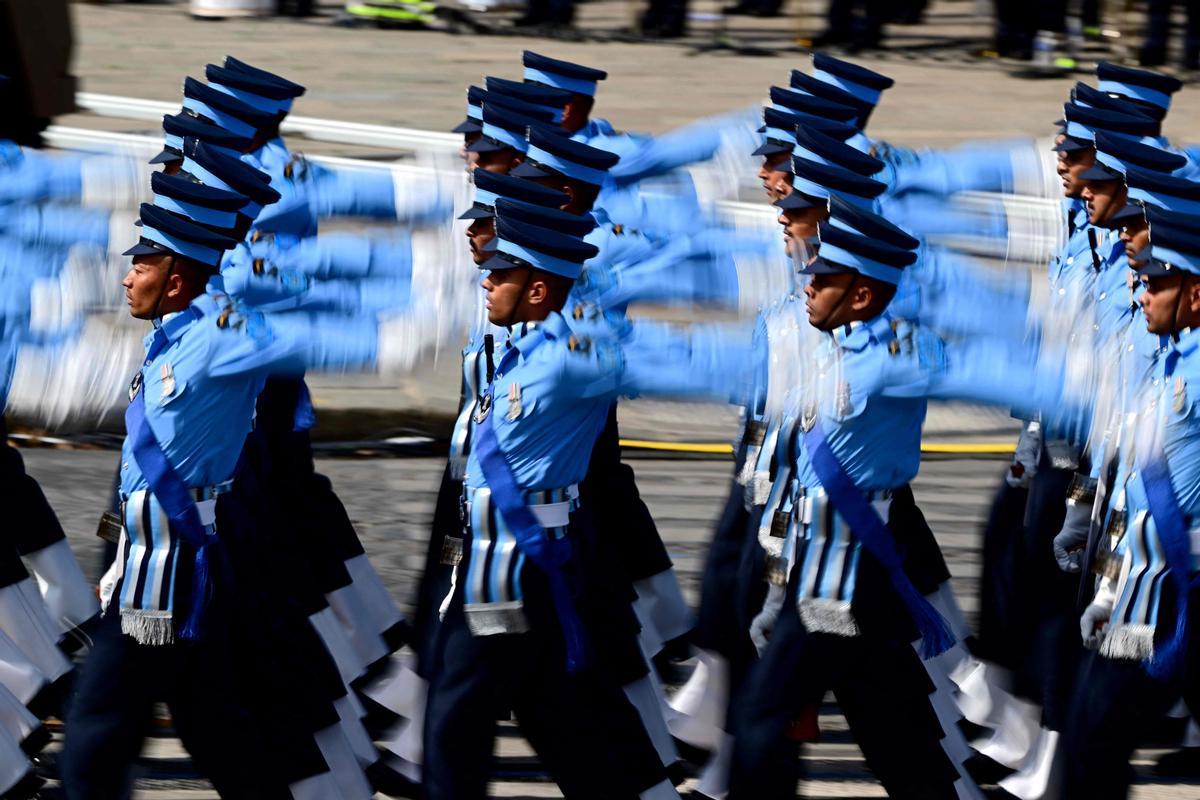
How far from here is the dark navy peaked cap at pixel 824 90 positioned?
295 inches

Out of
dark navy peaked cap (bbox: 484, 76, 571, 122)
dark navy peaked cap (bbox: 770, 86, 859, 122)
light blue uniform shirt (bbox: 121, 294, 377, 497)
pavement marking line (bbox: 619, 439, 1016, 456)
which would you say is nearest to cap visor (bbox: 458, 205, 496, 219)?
light blue uniform shirt (bbox: 121, 294, 377, 497)

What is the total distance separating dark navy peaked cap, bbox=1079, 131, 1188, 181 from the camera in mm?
6404

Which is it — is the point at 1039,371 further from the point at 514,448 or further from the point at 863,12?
the point at 863,12

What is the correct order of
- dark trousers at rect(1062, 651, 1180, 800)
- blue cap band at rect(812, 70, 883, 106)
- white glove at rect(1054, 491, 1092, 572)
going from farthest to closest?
blue cap band at rect(812, 70, 883, 106), white glove at rect(1054, 491, 1092, 572), dark trousers at rect(1062, 651, 1180, 800)

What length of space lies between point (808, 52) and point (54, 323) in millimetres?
12416

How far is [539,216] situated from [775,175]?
5.21 ft

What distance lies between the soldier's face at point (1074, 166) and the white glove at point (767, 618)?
6.05 feet

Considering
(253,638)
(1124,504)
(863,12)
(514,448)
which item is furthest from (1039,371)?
(863,12)

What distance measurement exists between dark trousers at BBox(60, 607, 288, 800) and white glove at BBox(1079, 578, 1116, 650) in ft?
6.63

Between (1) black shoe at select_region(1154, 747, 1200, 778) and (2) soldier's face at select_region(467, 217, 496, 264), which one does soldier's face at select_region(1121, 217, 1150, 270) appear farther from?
(2) soldier's face at select_region(467, 217, 496, 264)

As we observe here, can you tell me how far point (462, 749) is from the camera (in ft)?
18.1

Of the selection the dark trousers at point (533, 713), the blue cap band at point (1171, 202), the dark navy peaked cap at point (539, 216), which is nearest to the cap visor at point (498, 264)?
the dark navy peaked cap at point (539, 216)

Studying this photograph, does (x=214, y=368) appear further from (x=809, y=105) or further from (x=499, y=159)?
(x=809, y=105)

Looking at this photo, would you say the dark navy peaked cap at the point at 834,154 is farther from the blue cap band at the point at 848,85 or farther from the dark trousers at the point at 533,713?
the dark trousers at the point at 533,713
